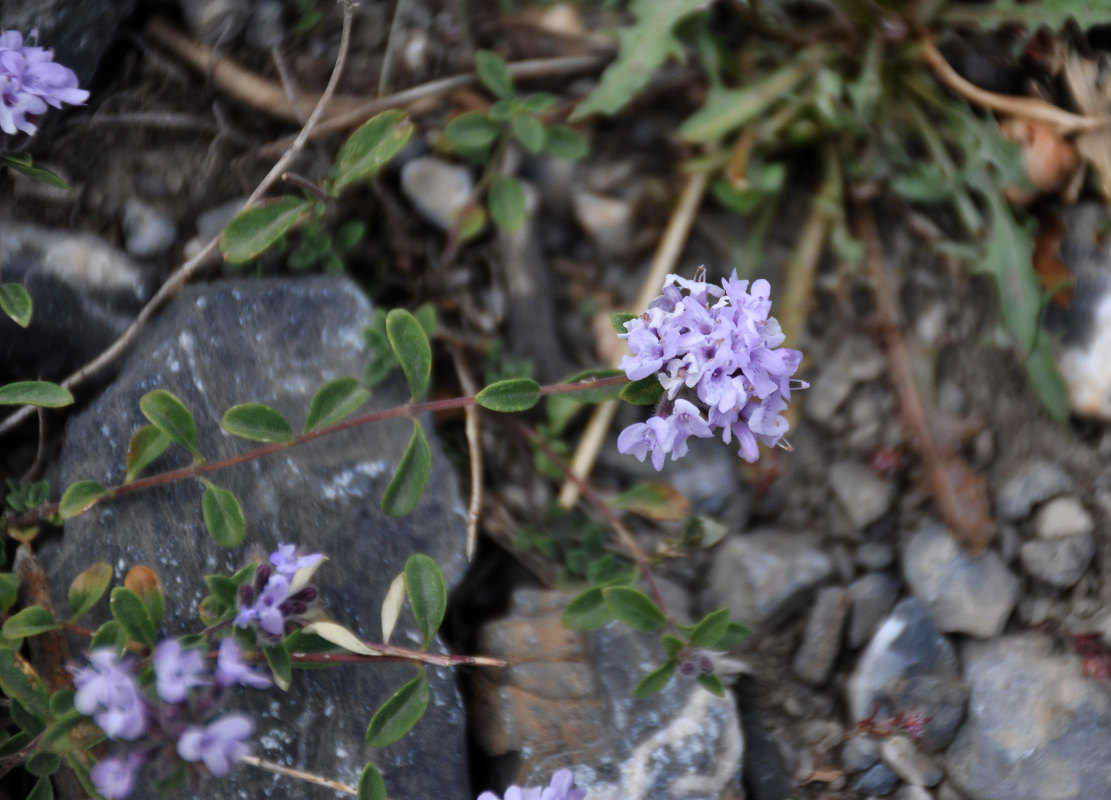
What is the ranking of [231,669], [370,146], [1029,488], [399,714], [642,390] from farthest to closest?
[1029,488], [370,146], [399,714], [642,390], [231,669]

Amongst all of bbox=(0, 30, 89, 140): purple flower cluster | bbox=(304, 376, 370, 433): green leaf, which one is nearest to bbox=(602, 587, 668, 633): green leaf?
bbox=(304, 376, 370, 433): green leaf

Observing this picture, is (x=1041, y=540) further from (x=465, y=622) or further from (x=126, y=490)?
(x=126, y=490)

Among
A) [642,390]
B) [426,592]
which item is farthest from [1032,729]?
[426,592]

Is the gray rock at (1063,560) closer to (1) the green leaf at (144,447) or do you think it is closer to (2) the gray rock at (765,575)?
(2) the gray rock at (765,575)

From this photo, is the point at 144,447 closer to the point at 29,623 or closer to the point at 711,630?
the point at 29,623

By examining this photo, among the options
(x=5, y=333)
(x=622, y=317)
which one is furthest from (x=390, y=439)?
(x=5, y=333)

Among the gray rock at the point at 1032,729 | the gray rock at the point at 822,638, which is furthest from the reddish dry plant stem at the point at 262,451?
the gray rock at the point at 1032,729

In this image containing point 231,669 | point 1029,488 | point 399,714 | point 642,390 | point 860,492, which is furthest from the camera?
point 860,492
